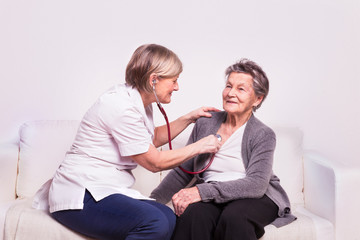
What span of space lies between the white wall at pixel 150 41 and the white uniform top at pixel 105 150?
3.25 feet

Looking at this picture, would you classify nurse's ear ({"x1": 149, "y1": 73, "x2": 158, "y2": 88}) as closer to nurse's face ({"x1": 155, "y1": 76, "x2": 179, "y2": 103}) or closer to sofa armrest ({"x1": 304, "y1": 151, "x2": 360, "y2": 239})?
nurse's face ({"x1": 155, "y1": 76, "x2": 179, "y2": 103})

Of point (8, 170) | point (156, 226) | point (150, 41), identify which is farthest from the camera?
point (150, 41)

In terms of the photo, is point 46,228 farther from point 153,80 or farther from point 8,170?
point 153,80

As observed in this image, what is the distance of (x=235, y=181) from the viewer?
7.07 feet

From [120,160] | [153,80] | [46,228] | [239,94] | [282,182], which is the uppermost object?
[153,80]

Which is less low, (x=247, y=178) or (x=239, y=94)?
(x=239, y=94)

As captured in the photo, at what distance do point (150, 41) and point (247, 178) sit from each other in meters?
1.30

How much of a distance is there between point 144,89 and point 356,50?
1764 mm

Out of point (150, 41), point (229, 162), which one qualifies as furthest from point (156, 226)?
point (150, 41)

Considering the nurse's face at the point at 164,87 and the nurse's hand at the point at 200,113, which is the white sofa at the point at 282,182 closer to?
the nurse's hand at the point at 200,113

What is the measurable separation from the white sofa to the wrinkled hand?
34cm

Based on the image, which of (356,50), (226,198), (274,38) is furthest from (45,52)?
(356,50)

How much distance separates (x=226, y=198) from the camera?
2121 millimetres

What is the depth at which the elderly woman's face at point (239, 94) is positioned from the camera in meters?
2.32
